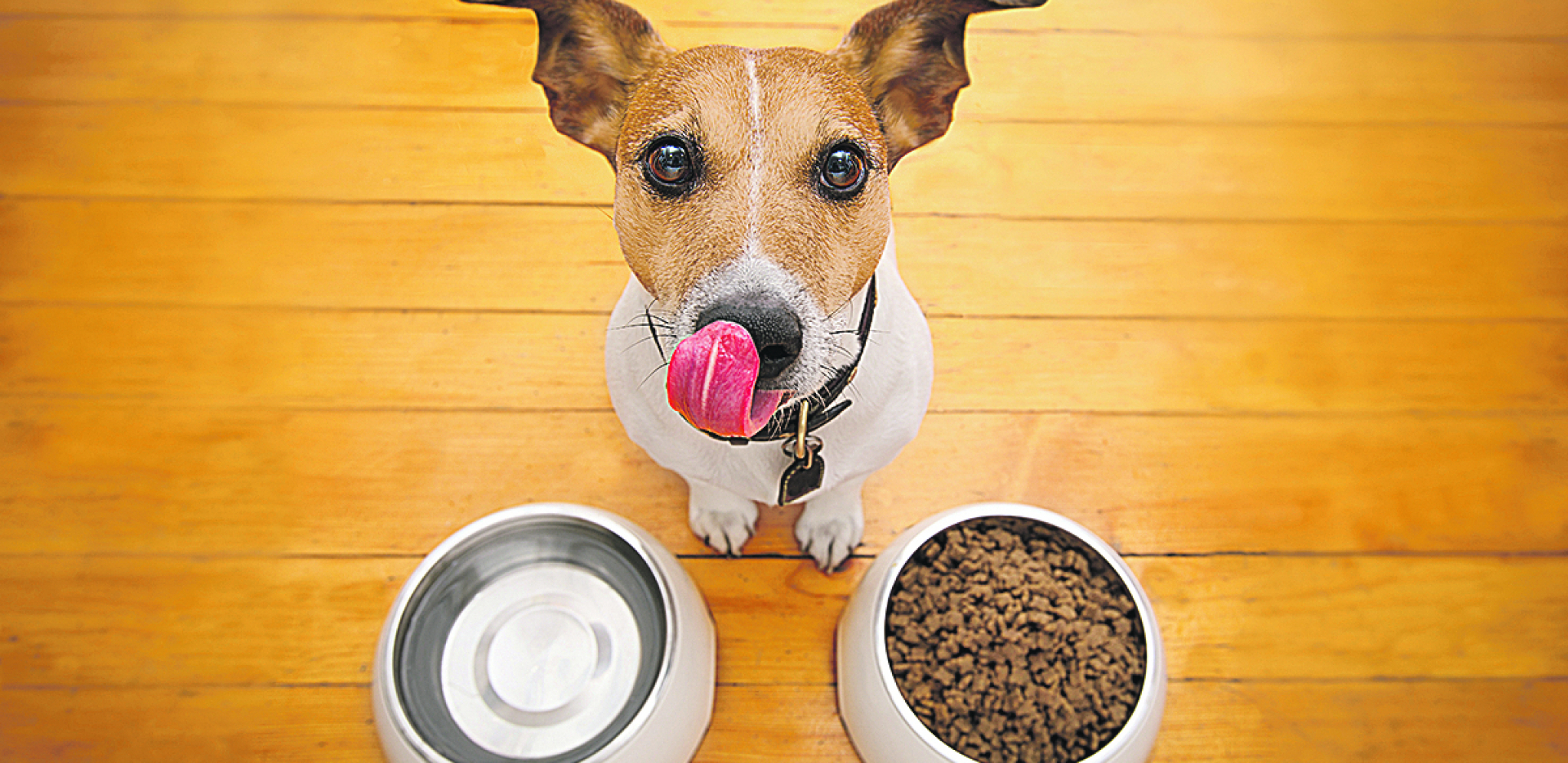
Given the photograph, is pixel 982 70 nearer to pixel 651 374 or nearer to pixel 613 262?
pixel 613 262

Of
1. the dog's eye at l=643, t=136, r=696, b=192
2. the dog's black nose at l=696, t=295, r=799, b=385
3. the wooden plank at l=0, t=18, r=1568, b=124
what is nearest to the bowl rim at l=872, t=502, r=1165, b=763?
the dog's black nose at l=696, t=295, r=799, b=385

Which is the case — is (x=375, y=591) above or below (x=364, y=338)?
below

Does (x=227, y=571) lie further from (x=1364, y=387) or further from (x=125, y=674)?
(x=1364, y=387)

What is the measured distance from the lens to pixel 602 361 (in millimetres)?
1704

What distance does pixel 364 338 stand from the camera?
1728 mm

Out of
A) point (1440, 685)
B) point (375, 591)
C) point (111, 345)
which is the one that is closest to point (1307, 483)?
point (1440, 685)

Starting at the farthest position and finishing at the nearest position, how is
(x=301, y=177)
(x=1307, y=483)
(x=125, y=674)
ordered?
(x=301, y=177) < (x=1307, y=483) < (x=125, y=674)

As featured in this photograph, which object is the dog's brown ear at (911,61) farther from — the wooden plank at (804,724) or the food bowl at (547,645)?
the wooden plank at (804,724)

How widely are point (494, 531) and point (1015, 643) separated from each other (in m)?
0.76

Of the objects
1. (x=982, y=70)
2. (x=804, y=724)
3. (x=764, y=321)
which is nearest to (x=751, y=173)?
(x=764, y=321)

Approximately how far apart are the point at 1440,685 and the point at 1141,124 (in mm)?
1169

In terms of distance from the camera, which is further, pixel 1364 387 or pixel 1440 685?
pixel 1364 387

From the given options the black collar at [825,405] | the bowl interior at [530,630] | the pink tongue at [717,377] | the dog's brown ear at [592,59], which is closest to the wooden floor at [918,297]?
the bowl interior at [530,630]

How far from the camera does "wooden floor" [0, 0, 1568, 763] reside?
157 cm
